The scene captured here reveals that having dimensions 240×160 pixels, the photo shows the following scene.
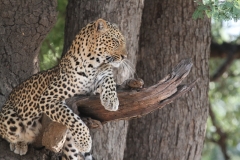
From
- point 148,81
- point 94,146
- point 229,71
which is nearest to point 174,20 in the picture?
point 148,81

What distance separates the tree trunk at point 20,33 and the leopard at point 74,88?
4.52ft

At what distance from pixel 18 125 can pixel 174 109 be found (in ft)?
9.31

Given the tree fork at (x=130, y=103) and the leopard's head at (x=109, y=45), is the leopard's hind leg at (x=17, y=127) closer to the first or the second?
the tree fork at (x=130, y=103)

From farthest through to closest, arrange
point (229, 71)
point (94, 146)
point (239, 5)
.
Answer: point (229, 71) → point (94, 146) → point (239, 5)

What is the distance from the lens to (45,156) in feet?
26.1

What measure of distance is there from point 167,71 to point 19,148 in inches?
Result: 113

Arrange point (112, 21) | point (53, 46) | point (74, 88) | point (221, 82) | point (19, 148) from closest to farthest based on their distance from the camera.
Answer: point (74, 88) < point (19, 148) < point (112, 21) < point (53, 46) < point (221, 82)

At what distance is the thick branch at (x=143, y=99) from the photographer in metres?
6.96

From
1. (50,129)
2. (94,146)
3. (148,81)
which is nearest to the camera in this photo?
(50,129)

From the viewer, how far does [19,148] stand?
7.84 m

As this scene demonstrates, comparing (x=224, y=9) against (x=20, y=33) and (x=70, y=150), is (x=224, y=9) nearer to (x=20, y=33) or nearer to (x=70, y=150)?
(x=70, y=150)

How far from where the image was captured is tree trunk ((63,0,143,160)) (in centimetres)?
862

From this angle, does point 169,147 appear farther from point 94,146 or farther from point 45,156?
point 45,156

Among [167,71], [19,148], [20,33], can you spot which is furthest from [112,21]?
[19,148]
